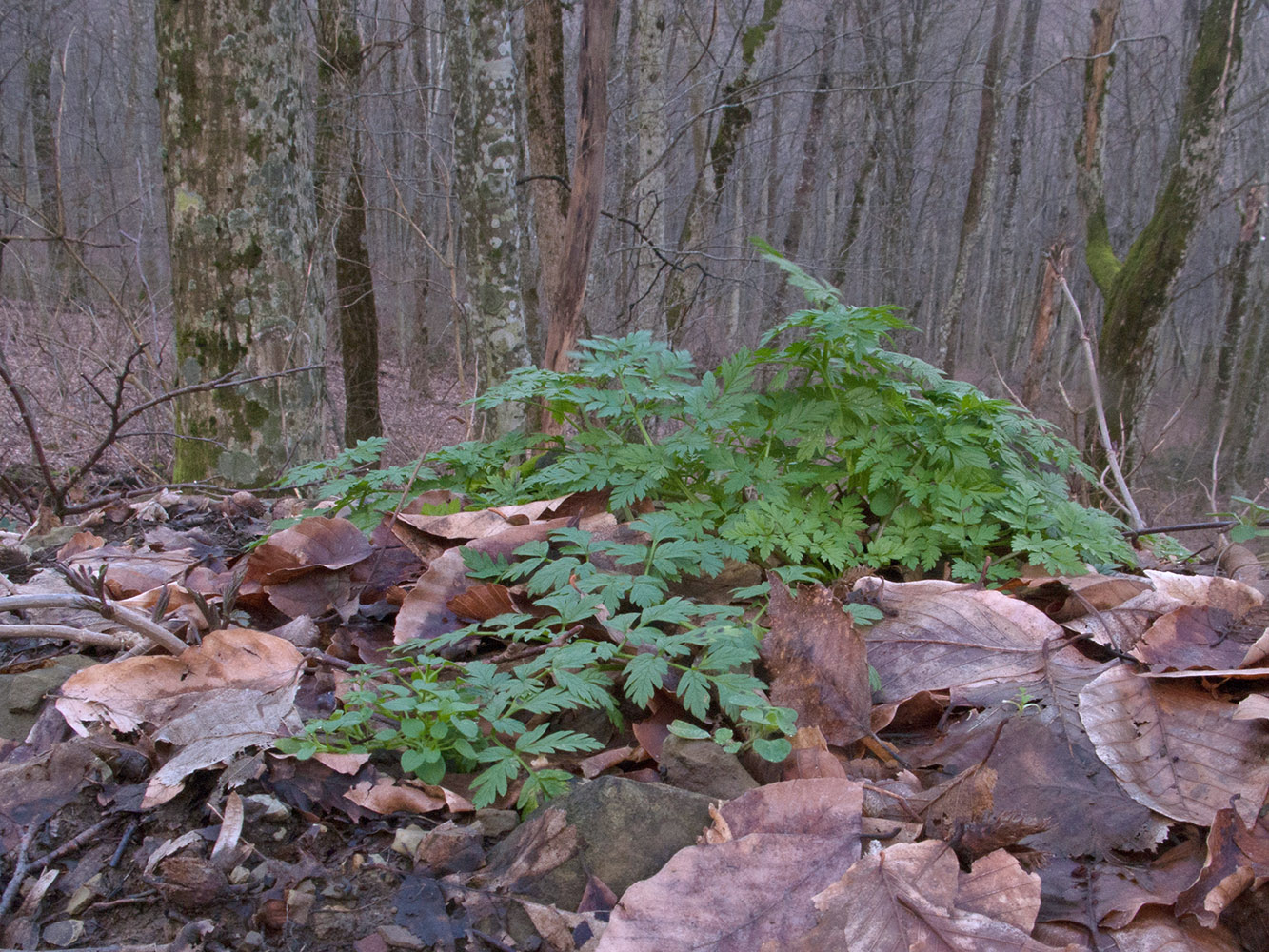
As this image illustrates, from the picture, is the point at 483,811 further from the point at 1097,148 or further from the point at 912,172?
the point at 912,172

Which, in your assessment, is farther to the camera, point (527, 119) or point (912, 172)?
point (912, 172)

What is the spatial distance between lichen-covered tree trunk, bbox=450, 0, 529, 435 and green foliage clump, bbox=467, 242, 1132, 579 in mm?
4663

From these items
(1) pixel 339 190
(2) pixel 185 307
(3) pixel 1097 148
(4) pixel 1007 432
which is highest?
(3) pixel 1097 148

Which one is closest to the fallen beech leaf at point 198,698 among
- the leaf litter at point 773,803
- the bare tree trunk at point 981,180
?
the leaf litter at point 773,803

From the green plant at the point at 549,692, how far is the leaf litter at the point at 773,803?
0.18ft

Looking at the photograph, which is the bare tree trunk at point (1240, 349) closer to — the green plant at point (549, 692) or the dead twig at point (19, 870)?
the green plant at point (549, 692)

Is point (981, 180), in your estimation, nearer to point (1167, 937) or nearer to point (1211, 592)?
point (1211, 592)

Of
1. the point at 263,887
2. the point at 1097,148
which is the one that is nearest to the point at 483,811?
the point at 263,887

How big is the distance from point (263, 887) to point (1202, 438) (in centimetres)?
2211

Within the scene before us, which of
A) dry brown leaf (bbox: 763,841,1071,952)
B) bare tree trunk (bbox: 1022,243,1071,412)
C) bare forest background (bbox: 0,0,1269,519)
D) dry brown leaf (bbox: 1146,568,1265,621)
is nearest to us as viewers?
dry brown leaf (bbox: 763,841,1071,952)

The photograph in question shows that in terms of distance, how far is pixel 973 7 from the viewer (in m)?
20.1

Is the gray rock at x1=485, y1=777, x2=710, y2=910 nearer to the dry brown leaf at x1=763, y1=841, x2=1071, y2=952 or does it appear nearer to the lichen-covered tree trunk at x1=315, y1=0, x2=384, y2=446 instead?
the dry brown leaf at x1=763, y1=841, x2=1071, y2=952

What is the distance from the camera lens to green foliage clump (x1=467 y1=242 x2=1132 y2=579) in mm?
1935

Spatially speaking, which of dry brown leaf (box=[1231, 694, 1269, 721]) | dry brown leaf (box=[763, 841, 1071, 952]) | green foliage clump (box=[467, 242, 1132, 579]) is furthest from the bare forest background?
dry brown leaf (box=[763, 841, 1071, 952])
